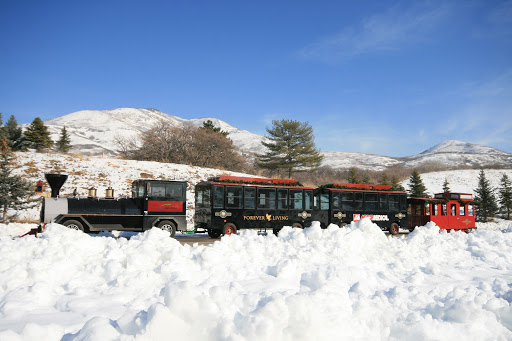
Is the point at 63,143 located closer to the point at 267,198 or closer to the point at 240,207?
the point at 240,207

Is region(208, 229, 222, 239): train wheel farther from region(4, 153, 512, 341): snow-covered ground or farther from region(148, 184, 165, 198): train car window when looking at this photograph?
region(4, 153, 512, 341): snow-covered ground

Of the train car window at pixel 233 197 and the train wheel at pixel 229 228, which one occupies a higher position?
the train car window at pixel 233 197

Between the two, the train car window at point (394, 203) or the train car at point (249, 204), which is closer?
the train car at point (249, 204)

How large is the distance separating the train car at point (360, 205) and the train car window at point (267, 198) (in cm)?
247

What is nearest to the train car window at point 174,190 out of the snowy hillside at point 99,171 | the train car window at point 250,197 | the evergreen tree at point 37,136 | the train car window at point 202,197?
the train car window at point 202,197

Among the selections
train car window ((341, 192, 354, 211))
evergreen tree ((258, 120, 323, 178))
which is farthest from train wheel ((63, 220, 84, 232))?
evergreen tree ((258, 120, 323, 178))

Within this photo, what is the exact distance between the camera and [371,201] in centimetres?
1891

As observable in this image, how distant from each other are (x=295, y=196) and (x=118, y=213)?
26.7 feet

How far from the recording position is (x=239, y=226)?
15.7 m

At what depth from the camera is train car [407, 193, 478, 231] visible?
2082 cm

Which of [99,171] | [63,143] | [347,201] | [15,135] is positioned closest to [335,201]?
[347,201]

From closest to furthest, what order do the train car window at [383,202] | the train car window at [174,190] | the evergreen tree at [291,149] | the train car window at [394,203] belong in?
1. the train car window at [174,190]
2. the train car window at [383,202]
3. the train car window at [394,203]
4. the evergreen tree at [291,149]

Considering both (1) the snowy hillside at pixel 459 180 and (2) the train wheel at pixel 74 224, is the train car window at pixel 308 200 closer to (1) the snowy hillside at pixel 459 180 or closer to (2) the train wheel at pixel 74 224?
(2) the train wheel at pixel 74 224

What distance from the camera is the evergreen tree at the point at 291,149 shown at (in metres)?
44.8
